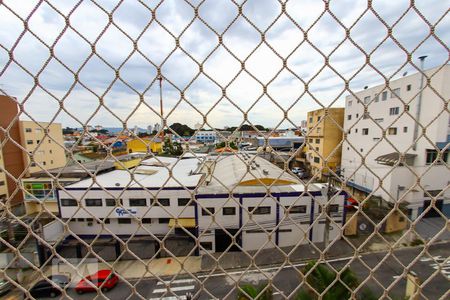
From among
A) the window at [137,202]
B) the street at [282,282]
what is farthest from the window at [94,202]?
the street at [282,282]

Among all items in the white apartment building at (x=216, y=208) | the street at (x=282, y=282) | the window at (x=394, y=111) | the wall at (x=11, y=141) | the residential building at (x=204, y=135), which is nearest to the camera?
the wall at (x=11, y=141)

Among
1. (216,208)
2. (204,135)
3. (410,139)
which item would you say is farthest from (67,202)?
(410,139)

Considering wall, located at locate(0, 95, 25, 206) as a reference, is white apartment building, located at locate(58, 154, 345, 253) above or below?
below

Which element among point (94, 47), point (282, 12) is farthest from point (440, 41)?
point (94, 47)

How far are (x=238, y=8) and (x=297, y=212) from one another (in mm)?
4487

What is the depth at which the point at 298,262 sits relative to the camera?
4.60 metres

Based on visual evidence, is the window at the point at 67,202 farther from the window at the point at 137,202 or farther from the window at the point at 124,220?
the window at the point at 137,202

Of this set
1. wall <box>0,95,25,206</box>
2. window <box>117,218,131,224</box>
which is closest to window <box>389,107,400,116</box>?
window <box>117,218,131,224</box>

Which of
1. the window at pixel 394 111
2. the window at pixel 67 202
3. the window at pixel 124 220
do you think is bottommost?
the window at pixel 124 220

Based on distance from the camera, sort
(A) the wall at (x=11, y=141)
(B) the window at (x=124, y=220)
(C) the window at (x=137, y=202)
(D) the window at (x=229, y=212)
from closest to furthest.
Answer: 1. (A) the wall at (x=11, y=141)
2. (D) the window at (x=229, y=212)
3. (C) the window at (x=137, y=202)
4. (B) the window at (x=124, y=220)

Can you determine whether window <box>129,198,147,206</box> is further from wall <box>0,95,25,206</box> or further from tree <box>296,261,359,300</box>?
tree <box>296,261,359,300</box>

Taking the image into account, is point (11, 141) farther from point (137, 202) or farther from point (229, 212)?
point (137, 202)

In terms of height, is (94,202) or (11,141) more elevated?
(11,141)

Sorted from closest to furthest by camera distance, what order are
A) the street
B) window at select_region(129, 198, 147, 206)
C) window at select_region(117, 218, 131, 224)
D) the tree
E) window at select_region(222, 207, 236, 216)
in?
the tree, the street, window at select_region(222, 207, 236, 216), window at select_region(129, 198, 147, 206), window at select_region(117, 218, 131, 224)
